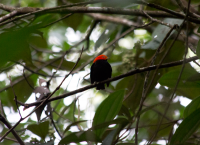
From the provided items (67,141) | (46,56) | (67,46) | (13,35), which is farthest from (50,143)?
(67,46)

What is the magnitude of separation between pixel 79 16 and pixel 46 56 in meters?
2.75

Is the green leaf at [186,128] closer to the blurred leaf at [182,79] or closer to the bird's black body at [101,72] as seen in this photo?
the blurred leaf at [182,79]

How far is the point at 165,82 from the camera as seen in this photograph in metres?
2.33

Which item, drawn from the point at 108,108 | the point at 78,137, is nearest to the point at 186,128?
the point at 108,108

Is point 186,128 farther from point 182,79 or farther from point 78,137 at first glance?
point 78,137

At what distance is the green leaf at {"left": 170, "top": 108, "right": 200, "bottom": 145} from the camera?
1789mm

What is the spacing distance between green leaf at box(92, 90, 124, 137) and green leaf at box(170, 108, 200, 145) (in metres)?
0.57

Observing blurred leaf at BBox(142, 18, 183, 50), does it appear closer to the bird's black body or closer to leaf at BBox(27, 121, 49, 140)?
the bird's black body

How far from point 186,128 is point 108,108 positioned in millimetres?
715

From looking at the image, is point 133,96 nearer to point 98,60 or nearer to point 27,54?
point 98,60

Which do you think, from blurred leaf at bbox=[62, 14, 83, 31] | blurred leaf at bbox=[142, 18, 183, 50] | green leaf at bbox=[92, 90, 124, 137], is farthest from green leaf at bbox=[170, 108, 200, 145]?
blurred leaf at bbox=[62, 14, 83, 31]

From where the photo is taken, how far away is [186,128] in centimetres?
181

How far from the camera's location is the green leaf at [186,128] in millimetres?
1789

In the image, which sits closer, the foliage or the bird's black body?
the foliage
